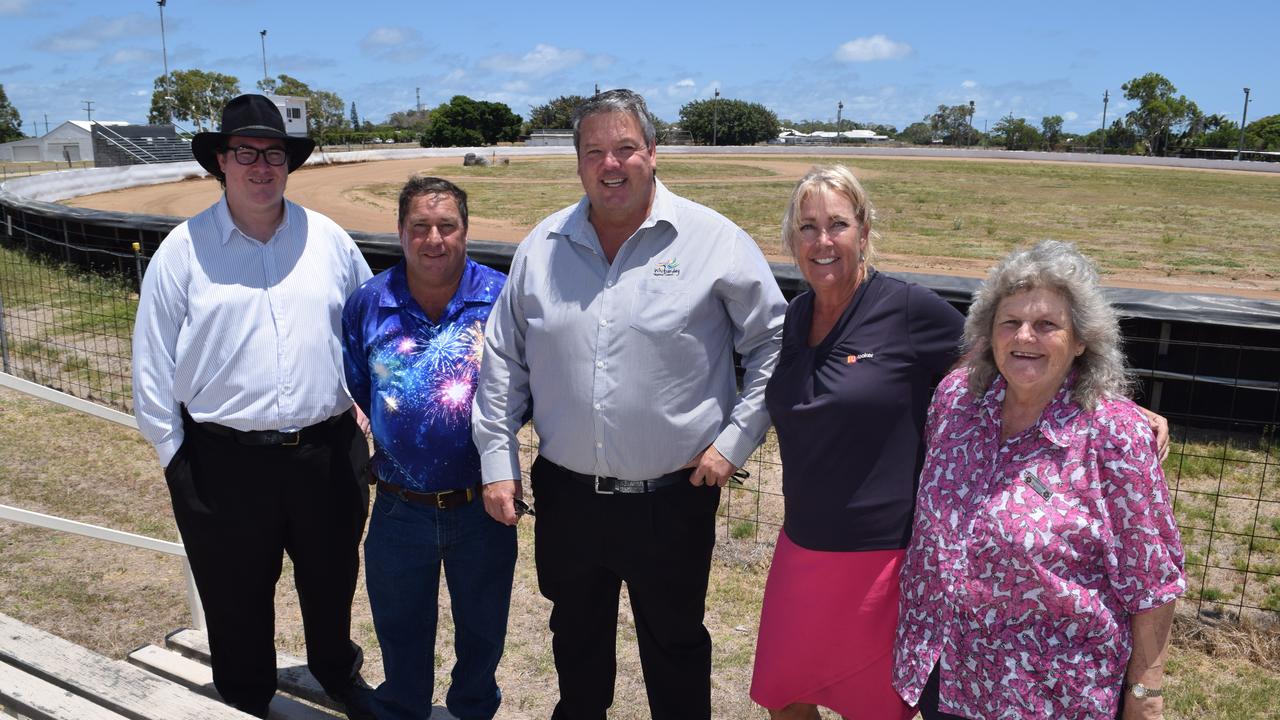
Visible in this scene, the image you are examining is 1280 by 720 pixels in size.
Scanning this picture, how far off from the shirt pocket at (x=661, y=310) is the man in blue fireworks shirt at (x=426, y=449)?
0.60m

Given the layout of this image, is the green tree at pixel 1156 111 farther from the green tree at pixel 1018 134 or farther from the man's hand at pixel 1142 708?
the man's hand at pixel 1142 708

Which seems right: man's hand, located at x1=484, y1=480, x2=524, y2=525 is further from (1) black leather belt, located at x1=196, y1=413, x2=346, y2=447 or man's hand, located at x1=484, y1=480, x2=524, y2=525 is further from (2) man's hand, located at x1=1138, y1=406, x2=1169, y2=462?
(2) man's hand, located at x1=1138, y1=406, x2=1169, y2=462

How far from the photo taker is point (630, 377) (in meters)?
2.68

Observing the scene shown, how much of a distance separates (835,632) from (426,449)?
1.31 meters

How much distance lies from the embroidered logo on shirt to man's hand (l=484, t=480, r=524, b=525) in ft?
2.44

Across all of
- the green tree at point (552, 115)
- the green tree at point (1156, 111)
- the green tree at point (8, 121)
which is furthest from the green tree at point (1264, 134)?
the green tree at point (8, 121)

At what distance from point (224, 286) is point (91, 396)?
5801 millimetres

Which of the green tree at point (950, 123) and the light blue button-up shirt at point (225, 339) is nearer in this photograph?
the light blue button-up shirt at point (225, 339)

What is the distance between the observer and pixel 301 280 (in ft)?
9.92

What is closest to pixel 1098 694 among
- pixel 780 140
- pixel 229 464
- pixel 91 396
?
pixel 229 464

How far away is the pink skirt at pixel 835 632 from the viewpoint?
2.46m

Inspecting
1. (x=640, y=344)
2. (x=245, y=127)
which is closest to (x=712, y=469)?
(x=640, y=344)

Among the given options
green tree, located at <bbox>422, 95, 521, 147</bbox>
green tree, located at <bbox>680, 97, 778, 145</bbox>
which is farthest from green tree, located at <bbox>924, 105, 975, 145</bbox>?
green tree, located at <bbox>422, 95, 521, 147</bbox>

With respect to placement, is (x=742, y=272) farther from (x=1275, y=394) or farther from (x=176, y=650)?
(x=1275, y=394)
